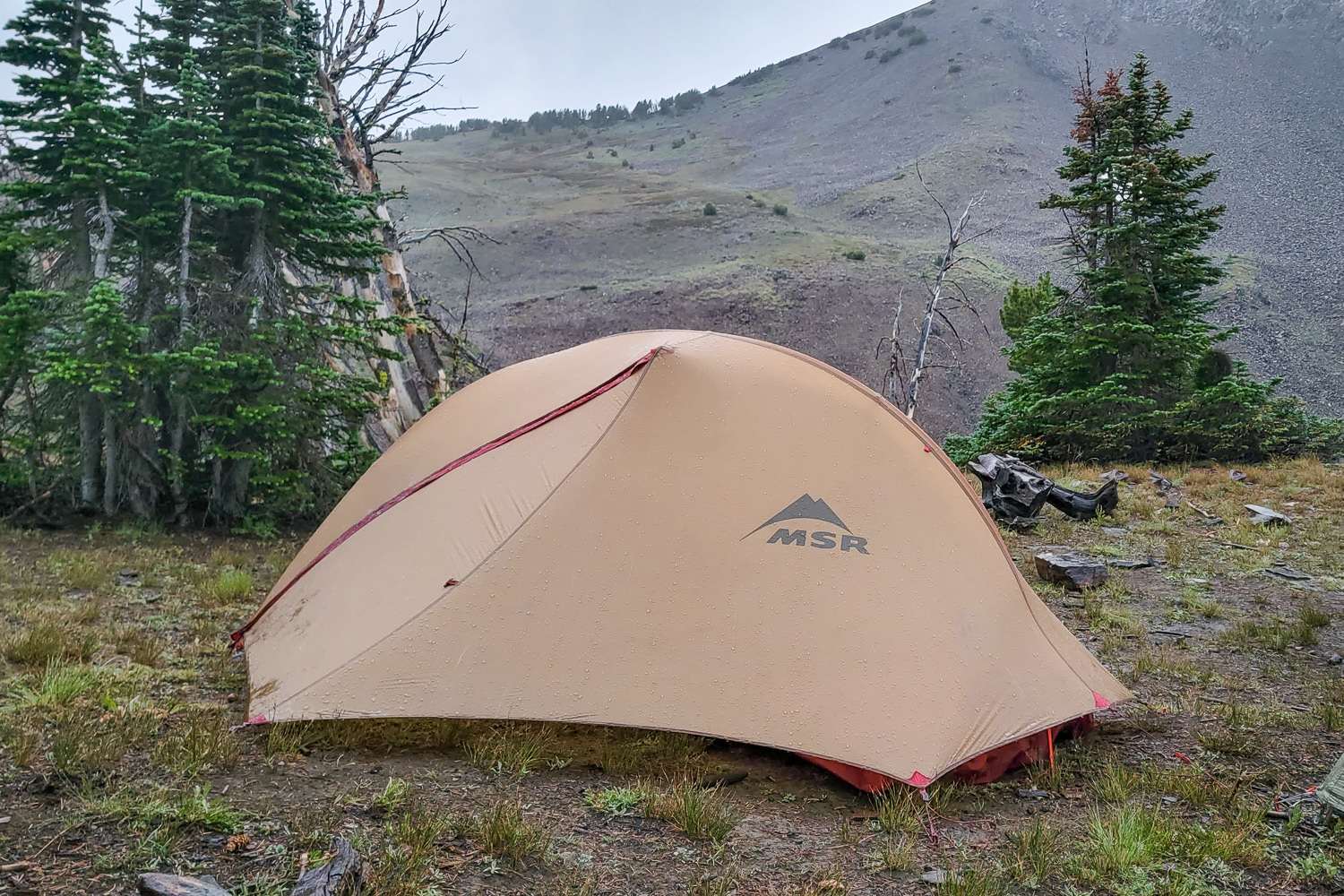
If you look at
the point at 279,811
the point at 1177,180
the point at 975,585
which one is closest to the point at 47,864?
the point at 279,811

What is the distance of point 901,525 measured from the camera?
13.6 ft

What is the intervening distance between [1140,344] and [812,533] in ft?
44.1

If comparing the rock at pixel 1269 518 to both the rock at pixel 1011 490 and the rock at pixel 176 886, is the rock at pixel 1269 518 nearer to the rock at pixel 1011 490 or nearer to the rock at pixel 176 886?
the rock at pixel 1011 490

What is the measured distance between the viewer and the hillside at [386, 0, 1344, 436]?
106ft

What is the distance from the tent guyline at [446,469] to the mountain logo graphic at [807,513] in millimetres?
1090

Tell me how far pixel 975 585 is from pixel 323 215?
787 centimetres

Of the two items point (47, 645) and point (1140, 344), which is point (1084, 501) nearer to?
point (1140, 344)

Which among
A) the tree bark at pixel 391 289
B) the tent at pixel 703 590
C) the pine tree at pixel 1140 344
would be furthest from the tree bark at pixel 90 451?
the pine tree at pixel 1140 344

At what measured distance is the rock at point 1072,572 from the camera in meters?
7.22

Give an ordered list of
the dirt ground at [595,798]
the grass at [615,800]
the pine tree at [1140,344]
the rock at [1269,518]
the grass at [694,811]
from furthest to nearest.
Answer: the pine tree at [1140,344] < the rock at [1269,518] < the grass at [615,800] < the grass at [694,811] < the dirt ground at [595,798]

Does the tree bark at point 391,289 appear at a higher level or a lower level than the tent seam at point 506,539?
higher

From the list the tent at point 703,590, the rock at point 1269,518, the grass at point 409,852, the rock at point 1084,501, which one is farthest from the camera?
the rock at point 1084,501

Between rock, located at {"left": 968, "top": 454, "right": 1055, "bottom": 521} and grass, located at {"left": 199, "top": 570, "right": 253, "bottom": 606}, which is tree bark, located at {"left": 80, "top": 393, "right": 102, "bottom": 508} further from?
rock, located at {"left": 968, "top": 454, "right": 1055, "bottom": 521}

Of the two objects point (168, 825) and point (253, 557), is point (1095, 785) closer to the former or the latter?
point (168, 825)
